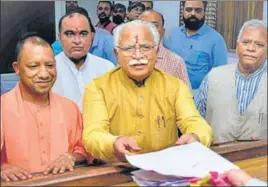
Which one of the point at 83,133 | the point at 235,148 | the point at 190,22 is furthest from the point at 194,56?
the point at 83,133

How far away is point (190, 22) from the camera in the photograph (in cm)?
116

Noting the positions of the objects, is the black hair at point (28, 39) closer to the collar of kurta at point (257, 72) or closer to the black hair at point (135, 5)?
the black hair at point (135, 5)

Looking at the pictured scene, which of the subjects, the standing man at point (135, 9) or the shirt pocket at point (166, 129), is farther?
the standing man at point (135, 9)

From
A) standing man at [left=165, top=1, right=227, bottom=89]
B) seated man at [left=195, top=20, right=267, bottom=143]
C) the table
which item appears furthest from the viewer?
standing man at [left=165, top=1, right=227, bottom=89]

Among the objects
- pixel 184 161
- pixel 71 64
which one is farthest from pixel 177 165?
pixel 71 64

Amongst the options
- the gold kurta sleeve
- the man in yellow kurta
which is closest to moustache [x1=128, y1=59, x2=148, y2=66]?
the man in yellow kurta

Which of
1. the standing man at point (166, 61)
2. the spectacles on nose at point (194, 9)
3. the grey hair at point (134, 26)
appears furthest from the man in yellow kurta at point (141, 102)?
the spectacles on nose at point (194, 9)

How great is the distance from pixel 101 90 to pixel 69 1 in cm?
23

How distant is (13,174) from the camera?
32.7 inches

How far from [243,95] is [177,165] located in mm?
300

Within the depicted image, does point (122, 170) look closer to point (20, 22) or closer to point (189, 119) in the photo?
point (189, 119)

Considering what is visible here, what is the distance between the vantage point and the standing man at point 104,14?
1.13 metres

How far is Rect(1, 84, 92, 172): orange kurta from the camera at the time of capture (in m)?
0.86

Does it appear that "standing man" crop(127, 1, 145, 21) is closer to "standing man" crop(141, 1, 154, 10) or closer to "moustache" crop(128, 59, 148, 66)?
"standing man" crop(141, 1, 154, 10)
